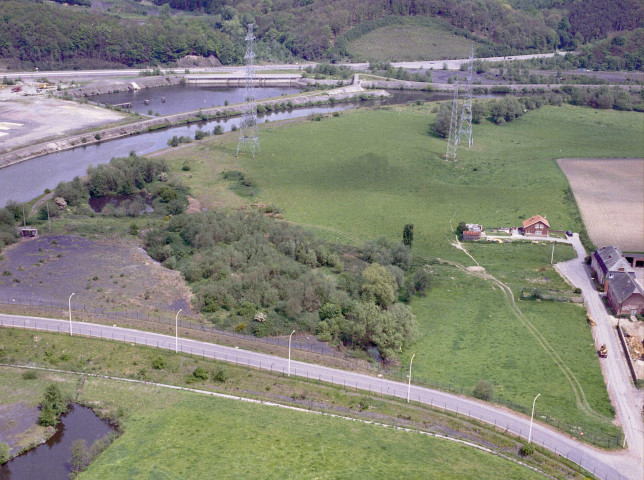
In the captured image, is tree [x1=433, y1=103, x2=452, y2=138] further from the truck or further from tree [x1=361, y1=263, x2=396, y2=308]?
the truck

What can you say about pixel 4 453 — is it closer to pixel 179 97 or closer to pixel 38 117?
pixel 38 117

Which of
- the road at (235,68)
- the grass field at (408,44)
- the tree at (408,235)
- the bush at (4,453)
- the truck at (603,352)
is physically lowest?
the bush at (4,453)

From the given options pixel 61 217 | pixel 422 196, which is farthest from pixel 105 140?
pixel 422 196

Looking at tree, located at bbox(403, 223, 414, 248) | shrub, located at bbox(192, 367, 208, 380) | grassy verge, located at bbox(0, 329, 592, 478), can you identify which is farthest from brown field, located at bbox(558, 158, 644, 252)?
shrub, located at bbox(192, 367, 208, 380)

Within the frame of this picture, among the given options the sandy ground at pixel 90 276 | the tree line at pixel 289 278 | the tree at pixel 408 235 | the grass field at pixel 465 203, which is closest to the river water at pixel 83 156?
the grass field at pixel 465 203

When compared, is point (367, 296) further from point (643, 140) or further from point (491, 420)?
point (643, 140)

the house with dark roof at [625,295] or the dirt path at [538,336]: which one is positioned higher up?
the house with dark roof at [625,295]

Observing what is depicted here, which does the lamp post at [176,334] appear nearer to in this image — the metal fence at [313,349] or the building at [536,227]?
the metal fence at [313,349]
